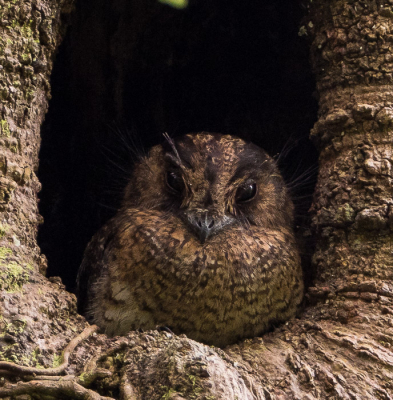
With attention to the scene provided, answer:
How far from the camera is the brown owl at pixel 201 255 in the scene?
2.28m

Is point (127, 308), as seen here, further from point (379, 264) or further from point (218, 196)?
point (379, 264)

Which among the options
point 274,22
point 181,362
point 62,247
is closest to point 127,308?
point 181,362

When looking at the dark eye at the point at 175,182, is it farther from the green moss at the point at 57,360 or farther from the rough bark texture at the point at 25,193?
the green moss at the point at 57,360

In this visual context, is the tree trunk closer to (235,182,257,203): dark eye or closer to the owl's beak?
(235,182,257,203): dark eye

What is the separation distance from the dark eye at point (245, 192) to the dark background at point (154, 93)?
59 cm

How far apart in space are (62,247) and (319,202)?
1893 mm

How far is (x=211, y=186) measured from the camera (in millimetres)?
2449

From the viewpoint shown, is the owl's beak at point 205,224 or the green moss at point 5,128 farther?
the owl's beak at point 205,224

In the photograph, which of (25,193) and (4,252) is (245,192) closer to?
(25,193)

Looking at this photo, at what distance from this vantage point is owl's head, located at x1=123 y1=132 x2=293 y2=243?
7.92 ft

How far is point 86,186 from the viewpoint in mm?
3564

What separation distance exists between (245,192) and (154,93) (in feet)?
4.16

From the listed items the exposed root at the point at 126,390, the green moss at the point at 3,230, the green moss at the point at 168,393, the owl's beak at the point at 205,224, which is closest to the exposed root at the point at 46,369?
the exposed root at the point at 126,390

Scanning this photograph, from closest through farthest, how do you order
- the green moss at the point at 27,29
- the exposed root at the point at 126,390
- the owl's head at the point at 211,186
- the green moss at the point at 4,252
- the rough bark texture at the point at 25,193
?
the exposed root at the point at 126,390 → the rough bark texture at the point at 25,193 → the green moss at the point at 4,252 → the green moss at the point at 27,29 → the owl's head at the point at 211,186
